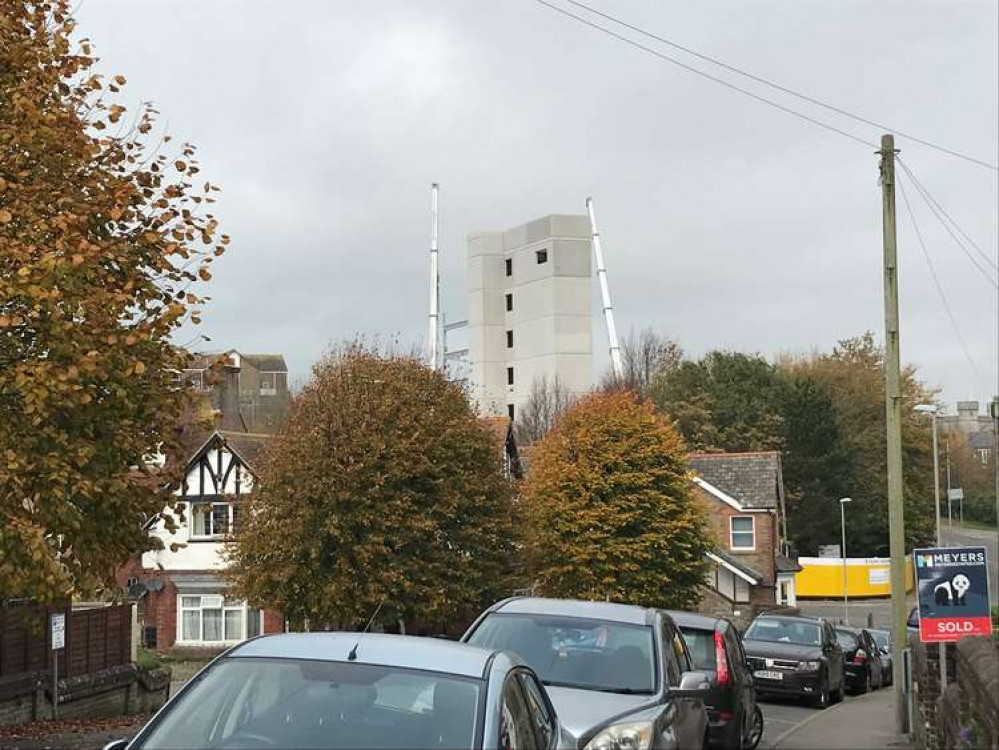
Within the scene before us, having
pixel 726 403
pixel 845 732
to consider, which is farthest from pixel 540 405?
pixel 845 732

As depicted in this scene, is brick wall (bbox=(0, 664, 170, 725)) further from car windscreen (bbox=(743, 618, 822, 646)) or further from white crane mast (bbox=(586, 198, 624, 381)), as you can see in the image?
white crane mast (bbox=(586, 198, 624, 381))

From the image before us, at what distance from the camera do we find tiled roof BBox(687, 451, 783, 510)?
5372 centimetres

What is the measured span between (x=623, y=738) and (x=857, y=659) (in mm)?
22586

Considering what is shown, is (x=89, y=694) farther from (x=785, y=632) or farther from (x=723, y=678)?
(x=723, y=678)

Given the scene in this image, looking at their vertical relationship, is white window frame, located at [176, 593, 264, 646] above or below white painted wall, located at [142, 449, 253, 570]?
below

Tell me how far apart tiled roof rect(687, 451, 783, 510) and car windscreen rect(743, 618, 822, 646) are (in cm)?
2859

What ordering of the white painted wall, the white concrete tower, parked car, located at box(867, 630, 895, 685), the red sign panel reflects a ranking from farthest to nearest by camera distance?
the white concrete tower → the white painted wall → parked car, located at box(867, 630, 895, 685) → the red sign panel

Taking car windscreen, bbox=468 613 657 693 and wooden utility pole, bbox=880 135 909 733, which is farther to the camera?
wooden utility pole, bbox=880 135 909 733

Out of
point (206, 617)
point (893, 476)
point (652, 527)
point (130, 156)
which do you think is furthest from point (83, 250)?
point (206, 617)

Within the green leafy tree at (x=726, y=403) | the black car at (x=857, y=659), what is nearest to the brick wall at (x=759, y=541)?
the green leafy tree at (x=726, y=403)

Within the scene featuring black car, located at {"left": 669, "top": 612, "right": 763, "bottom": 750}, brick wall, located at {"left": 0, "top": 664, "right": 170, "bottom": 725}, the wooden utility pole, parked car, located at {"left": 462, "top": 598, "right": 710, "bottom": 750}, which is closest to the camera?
parked car, located at {"left": 462, "top": 598, "right": 710, "bottom": 750}

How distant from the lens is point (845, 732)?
60.8ft

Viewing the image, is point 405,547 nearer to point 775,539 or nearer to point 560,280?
point 775,539

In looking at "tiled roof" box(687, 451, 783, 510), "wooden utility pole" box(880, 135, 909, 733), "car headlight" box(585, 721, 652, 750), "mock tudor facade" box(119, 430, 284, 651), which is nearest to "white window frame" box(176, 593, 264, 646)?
"mock tudor facade" box(119, 430, 284, 651)
